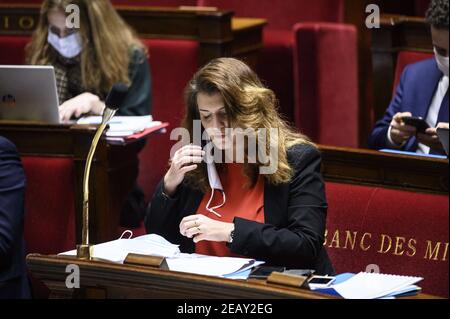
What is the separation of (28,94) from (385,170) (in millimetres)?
935

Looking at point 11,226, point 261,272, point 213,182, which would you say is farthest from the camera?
point 11,226

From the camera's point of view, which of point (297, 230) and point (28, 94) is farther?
point (28, 94)

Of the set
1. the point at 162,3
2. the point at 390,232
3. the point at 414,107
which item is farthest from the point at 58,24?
the point at 390,232

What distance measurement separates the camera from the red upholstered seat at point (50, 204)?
2.38 m

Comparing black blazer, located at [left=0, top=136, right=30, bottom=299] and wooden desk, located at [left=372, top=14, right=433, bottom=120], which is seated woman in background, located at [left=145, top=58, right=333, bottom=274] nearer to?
black blazer, located at [left=0, top=136, right=30, bottom=299]

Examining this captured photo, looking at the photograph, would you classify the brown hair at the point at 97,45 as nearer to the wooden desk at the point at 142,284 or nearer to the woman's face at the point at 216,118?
the woman's face at the point at 216,118

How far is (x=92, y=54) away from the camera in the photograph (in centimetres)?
288

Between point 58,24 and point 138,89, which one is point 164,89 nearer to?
Answer: point 138,89

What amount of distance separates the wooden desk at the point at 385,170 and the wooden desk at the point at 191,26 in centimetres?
97

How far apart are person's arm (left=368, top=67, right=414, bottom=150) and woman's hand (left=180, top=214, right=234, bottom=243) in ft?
2.48

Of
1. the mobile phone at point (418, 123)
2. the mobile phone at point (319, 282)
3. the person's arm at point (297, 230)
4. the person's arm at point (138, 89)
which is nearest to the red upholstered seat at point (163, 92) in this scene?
the person's arm at point (138, 89)

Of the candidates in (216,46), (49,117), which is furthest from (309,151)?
(216,46)

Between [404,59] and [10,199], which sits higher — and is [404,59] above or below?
above
